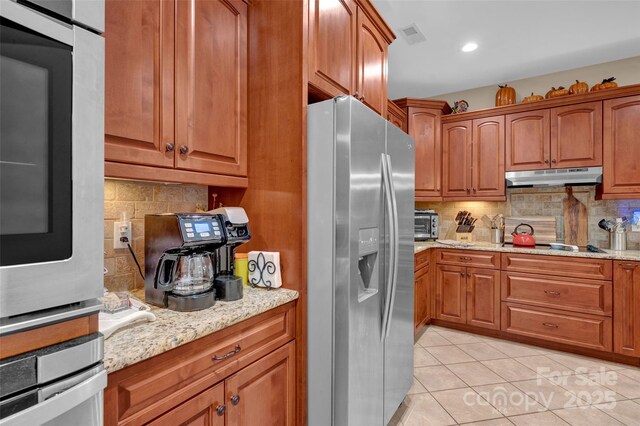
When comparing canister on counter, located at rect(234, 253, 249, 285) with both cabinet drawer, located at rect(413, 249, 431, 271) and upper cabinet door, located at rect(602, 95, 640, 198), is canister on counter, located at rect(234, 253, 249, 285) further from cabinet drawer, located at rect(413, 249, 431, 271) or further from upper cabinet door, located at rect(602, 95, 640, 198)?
upper cabinet door, located at rect(602, 95, 640, 198)

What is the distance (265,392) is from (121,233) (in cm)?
91

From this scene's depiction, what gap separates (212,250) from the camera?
53.0 inches

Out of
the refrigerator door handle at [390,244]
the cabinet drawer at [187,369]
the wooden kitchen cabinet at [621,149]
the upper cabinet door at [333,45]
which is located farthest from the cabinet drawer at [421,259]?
the cabinet drawer at [187,369]

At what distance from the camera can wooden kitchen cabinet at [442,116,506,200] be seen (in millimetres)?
3531

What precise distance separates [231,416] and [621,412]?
2.51 meters

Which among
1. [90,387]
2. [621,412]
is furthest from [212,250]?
[621,412]

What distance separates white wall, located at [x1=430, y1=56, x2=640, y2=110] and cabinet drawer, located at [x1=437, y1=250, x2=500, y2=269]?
1833mm

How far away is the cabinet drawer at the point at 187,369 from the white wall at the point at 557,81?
150 inches

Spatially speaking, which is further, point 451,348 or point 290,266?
point 451,348

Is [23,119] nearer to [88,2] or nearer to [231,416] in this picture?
[88,2]

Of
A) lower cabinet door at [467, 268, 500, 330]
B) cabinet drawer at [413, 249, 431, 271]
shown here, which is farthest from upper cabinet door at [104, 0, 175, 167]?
lower cabinet door at [467, 268, 500, 330]

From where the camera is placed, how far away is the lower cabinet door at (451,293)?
341 centimetres

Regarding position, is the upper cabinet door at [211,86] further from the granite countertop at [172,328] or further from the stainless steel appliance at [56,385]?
the stainless steel appliance at [56,385]

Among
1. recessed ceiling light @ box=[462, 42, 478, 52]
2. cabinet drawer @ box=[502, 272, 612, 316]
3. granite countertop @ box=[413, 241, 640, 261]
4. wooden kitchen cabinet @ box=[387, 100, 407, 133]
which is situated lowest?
cabinet drawer @ box=[502, 272, 612, 316]
